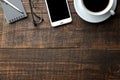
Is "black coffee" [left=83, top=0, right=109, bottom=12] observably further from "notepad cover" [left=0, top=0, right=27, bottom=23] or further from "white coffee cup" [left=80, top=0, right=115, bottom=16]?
"notepad cover" [left=0, top=0, right=27, bottom=23]

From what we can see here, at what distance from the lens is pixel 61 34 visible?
107 cm

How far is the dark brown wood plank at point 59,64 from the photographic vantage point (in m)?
1.06

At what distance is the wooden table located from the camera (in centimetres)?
106

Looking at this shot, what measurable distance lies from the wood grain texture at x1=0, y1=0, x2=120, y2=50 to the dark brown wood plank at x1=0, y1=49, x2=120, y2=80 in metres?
0.02

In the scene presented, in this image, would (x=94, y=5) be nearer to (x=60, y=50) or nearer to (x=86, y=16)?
(x=86, y=16)

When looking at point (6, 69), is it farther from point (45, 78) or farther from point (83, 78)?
point (83, 78)

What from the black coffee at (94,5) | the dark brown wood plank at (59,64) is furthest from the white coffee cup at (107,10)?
the dark brown wood plank at (59,64)

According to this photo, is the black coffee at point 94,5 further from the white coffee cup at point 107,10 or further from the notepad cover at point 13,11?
the notepad cover at point 13,11

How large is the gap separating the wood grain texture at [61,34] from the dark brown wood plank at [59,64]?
0.06ft

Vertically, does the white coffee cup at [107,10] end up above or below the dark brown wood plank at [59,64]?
above

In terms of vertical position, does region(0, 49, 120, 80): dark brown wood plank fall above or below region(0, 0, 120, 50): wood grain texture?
below

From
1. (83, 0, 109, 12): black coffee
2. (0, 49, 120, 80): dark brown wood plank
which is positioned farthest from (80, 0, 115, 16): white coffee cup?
(0, 49, 120, 80): dark brown wood plank

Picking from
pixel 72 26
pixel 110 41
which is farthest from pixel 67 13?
pixel 110 41

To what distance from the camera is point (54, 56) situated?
1.07 meters
